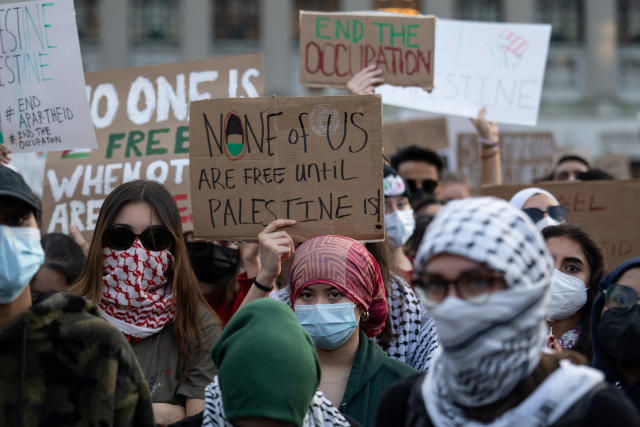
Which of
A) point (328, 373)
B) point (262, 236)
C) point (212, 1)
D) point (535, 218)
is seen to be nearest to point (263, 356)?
point (328, 373)

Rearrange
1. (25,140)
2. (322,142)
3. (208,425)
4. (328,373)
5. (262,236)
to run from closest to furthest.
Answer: (208,425)
(328,373)
(262,236)
(322,142)
(25,140)

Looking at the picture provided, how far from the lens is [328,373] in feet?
10.7

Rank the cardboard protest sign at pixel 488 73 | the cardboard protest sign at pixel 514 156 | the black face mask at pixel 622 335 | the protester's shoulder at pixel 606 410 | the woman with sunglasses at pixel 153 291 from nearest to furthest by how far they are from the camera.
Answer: the protester's shoulder at pixel 606 410
the black face mask at pixel 622 335
the woman with sunglasses at pixel 153 291
the cardboard protest sign at pixel 488 73
the cardboard protest sign at pixel 514 156

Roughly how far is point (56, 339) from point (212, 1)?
2580 cm

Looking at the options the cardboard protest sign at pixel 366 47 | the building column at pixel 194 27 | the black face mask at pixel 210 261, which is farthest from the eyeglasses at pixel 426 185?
the building column at pixel 194 27

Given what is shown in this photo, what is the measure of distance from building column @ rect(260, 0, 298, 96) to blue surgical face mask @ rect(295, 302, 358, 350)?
22844mm

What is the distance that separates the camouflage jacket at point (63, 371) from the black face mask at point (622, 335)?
1.51 metres

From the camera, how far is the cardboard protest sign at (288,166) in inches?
144

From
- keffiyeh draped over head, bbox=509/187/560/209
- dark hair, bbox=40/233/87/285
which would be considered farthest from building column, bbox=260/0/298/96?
dark hair, bbox=40/233/87/285

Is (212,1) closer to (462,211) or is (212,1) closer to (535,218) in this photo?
(535,218)

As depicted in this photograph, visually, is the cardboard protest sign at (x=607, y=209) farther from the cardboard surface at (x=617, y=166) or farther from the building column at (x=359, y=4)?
the building column at (x=359, y=4)

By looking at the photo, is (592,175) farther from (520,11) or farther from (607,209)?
(520,11)

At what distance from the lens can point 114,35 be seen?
85.7 ft

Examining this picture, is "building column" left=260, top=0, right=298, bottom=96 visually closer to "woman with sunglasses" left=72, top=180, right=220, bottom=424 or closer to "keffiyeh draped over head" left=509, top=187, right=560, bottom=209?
"keffiyeh draped over head" left=509, top=187, right=560, bottom=209
